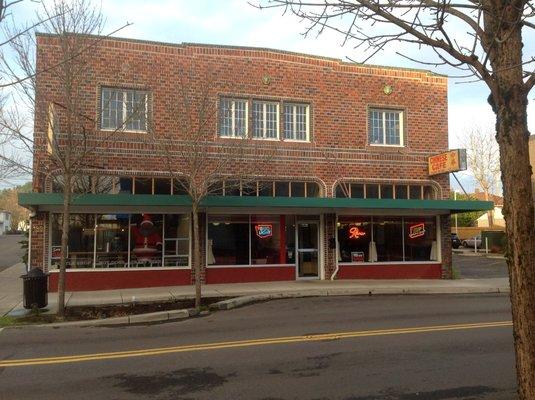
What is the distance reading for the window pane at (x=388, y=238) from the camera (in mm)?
19844

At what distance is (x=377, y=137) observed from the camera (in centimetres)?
2019

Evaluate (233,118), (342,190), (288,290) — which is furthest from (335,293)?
(233,118)

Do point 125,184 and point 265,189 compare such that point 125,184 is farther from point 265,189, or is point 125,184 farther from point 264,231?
point 264,231

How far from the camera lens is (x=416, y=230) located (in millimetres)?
20219

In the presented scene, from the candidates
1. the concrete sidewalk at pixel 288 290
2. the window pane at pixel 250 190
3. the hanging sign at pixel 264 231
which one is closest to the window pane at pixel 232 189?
the window pane at pixel 250 190

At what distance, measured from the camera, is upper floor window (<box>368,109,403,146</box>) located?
20.1m

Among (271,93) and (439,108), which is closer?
(271,93)

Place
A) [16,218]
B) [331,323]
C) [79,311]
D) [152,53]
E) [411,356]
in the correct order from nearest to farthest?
[411,356]
[331,323]
[79,311]
[152,53]
[16,218]

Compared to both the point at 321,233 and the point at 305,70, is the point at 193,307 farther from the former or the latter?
the point at 305,70

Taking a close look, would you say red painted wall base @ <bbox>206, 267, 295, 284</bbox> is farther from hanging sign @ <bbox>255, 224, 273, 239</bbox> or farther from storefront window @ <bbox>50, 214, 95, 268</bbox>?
storefront window @ <bbox>50, 214, 95, 268</bbox>

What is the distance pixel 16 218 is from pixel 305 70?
112 metres

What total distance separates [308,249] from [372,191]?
10.4ft

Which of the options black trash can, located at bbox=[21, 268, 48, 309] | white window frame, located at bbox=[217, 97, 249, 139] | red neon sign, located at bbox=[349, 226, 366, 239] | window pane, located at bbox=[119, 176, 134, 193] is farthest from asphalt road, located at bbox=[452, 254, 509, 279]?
black trash can, located at bbox=[21, 268, 48, 309]

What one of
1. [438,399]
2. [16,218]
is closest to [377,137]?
[438,399]
